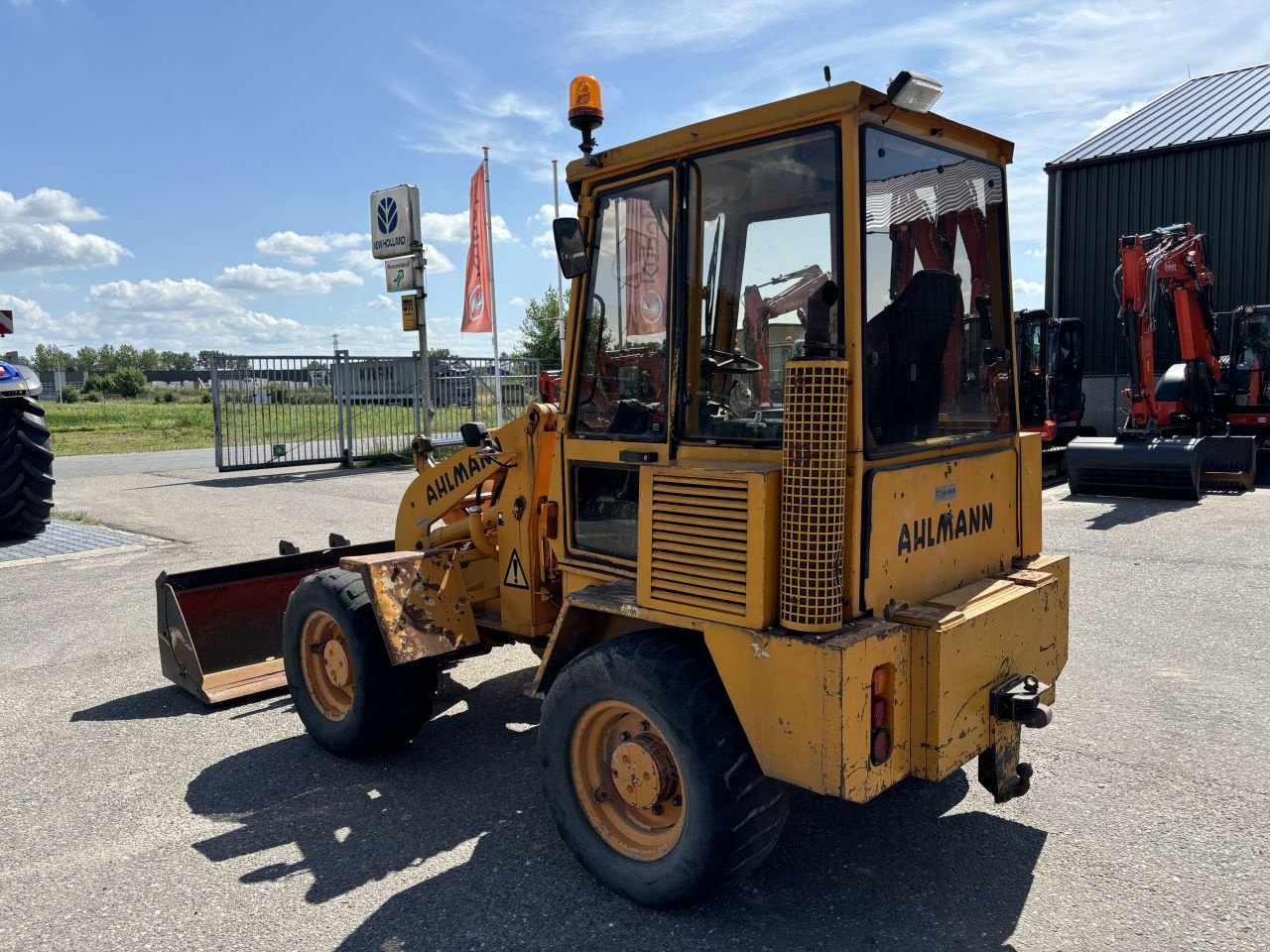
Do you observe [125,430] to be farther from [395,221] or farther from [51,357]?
[51,357]

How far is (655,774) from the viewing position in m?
3.27

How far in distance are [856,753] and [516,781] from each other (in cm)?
193

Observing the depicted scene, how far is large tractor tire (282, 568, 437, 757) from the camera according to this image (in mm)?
4402

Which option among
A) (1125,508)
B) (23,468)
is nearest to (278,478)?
(23,468)

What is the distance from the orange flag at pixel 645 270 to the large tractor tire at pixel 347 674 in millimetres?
1856

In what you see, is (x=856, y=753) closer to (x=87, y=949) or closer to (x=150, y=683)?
(x=87, y=949)

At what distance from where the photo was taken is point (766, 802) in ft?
10.4

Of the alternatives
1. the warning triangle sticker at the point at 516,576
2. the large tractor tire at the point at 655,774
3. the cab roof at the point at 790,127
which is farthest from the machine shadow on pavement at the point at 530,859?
the cab roof at the point at 790,127

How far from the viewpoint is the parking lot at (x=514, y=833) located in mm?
3201

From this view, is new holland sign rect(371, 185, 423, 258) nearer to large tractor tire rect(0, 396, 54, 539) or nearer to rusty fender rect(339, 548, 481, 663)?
large tractor tire rect(0, 396, 54, 539)

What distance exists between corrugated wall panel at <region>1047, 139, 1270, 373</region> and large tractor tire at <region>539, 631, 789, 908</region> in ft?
66.8

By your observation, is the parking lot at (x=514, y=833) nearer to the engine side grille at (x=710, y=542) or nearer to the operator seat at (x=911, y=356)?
the engine side grille at (x=710, y=542)

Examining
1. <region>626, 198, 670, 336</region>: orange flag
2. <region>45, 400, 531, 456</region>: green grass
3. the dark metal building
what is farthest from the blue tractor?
the dark metal building

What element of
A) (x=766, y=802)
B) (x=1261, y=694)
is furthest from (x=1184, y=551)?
(x=766, y=802)
